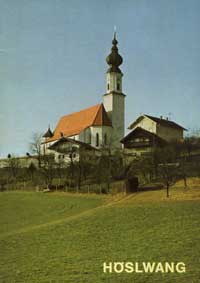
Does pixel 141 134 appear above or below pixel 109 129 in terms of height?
below

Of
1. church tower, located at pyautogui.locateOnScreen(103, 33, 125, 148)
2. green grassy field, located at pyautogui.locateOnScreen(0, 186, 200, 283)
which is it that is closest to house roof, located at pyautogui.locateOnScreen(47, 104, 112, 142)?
church tower, located at pyautogui.locateOnScreen(103, 33, 125, 148)

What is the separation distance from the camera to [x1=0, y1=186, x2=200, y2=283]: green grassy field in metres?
5.34

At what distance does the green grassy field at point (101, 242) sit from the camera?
210 inches

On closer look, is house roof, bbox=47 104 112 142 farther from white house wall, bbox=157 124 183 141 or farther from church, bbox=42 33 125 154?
white house wall, bbox=157 124 183 141

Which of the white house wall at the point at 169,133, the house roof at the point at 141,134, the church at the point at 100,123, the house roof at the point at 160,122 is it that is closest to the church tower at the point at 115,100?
the church at the point at 100,123

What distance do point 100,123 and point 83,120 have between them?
3.25 ft

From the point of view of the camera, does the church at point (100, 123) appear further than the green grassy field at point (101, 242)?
Yes

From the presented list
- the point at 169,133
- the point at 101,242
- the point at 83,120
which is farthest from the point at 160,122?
the point at 101,242

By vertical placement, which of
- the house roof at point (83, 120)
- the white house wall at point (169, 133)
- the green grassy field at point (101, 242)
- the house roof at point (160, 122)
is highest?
the house roof at point (83, 120)

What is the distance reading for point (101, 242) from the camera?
7055 millimetres

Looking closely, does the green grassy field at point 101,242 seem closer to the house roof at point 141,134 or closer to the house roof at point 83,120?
the house roof at point 141,134

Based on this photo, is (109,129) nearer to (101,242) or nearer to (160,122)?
(160,122)

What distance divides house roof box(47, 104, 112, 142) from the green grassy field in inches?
543

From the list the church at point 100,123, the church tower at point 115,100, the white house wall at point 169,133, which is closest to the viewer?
the white house wall at point 169,133
